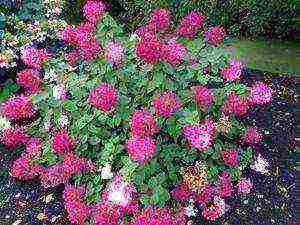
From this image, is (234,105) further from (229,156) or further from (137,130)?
(137,130)

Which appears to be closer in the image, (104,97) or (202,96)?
(104,97)

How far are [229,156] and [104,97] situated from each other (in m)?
0.78

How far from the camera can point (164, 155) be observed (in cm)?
319

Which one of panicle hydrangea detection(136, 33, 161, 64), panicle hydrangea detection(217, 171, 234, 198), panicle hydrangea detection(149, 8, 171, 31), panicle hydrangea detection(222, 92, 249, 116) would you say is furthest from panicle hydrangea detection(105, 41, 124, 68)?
panicle hydrangea detection(217, 171, 234, 198)

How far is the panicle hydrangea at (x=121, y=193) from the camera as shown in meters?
2.86

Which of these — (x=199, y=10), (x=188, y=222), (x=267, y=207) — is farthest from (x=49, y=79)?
(x=199, y=10)

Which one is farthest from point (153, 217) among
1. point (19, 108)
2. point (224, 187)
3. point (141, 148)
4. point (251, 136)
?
point (19, 108)

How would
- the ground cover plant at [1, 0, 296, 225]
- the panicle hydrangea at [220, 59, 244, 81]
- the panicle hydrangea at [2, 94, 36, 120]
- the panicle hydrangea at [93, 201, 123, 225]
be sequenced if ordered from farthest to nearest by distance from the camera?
the panicle hydrangea at [2, 94, 36, 120], the panicle hydrangea at [220, 59, 244, 81], the ground cover plant at [1, 0, 296, 225], the panicle hydrangea at [93, 201, 123, 225]

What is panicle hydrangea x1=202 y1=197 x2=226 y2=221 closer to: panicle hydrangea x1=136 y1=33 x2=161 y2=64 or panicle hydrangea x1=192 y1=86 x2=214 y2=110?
panicle hydrangea x1=192 y1=86 x2=214 y2=110

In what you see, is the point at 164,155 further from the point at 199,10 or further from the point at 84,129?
the point at 199,10

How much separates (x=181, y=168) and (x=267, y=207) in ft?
1.81

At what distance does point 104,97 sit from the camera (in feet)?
9.85

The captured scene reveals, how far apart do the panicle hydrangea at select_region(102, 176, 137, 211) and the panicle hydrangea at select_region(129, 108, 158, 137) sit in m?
0.25

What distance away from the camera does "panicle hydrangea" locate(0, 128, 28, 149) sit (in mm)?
3561
